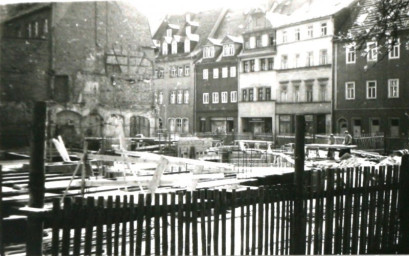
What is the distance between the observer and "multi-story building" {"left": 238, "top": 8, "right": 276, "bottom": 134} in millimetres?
21828

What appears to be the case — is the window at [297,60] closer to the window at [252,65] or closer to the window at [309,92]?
the window at [309,92]

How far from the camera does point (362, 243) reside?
4.67 m

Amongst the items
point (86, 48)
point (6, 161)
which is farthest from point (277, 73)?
point (6, 161)

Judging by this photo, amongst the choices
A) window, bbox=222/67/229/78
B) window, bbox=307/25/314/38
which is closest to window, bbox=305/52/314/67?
window, bbox=307/25/314/38

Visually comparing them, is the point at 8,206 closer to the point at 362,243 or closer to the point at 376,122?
the point at 362,243

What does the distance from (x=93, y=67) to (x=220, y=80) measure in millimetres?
6941

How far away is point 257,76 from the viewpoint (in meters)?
25.4

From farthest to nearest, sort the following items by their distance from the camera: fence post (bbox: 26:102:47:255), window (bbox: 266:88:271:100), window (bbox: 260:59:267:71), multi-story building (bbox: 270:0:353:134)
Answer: window (bbox: 260:59:267:71)
window (bbox: 266:88:271:100)
multi-story building (bbox: 270:0:353:134)
fence post (bbox: 26:102:47:255)

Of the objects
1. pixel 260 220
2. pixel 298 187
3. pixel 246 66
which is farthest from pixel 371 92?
pixel 260 220

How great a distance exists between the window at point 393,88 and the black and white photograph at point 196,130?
0.10 metres

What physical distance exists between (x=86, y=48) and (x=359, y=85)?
12809 millimetres

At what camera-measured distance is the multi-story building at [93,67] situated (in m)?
10.1

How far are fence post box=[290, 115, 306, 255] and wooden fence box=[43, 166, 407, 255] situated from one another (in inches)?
1.2

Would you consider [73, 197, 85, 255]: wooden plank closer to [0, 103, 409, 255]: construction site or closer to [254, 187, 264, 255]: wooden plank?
[0, 103, 409, 255]: construction site
